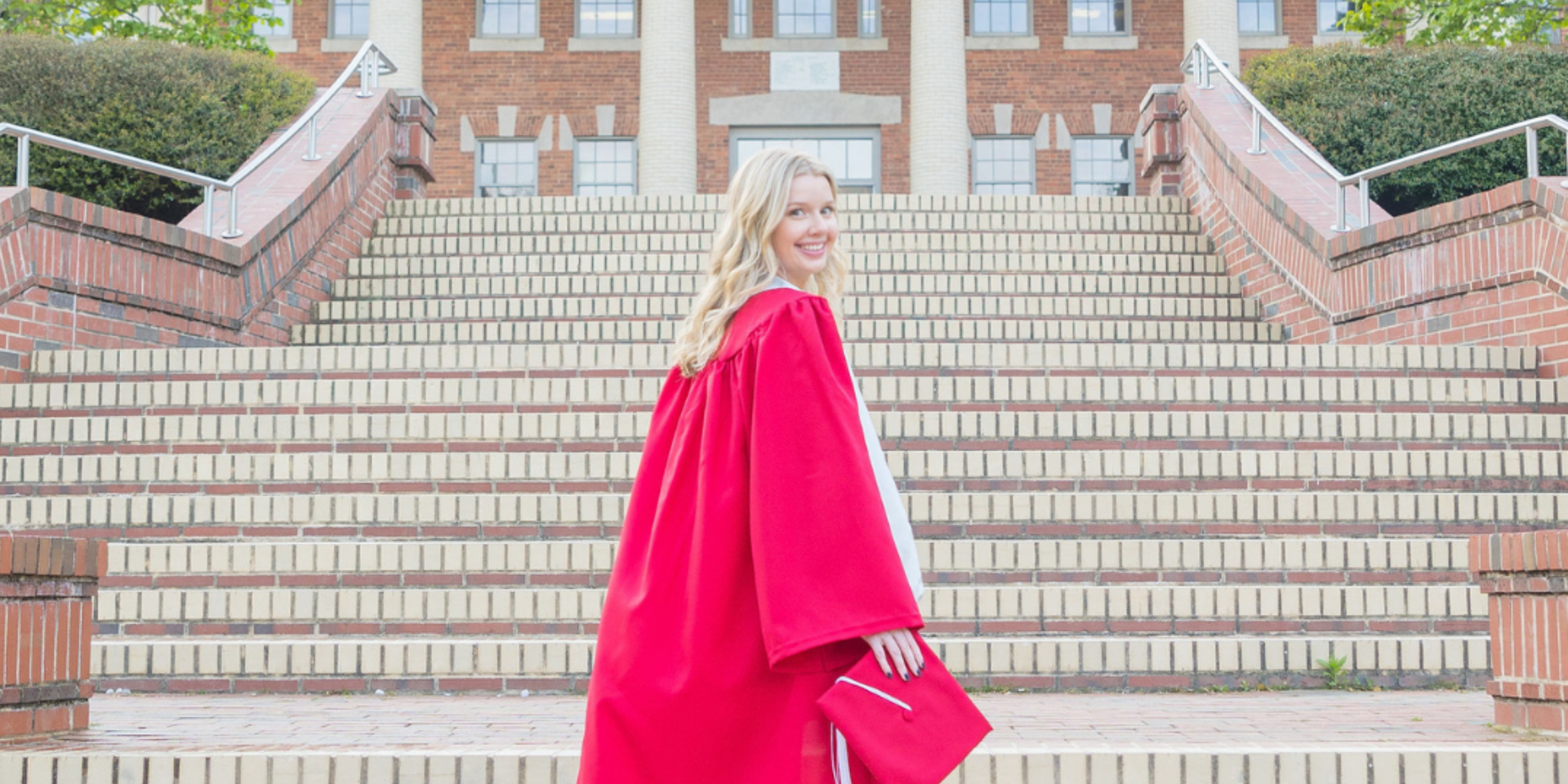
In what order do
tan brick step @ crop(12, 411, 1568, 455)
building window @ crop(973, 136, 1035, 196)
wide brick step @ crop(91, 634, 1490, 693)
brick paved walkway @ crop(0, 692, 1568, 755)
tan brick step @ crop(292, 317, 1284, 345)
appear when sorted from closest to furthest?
brick paved walkway @ crop(0, 692, 1568, 755)
wide brick step @ crop(91, 634, 1490, 693)
tan brick step @ crop(12, 411, 1568, 455)
tan brick step @ crop(292, 317, 1284, 345)
building window @ crop(973, 136, 1035, 196)

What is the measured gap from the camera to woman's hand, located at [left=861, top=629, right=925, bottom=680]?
7.78ft

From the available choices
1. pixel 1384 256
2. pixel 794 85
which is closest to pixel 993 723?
pixel 1384 256

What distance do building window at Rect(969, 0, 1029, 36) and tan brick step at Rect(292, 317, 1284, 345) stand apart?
47.0ft

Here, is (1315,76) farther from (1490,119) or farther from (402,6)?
(402,6)

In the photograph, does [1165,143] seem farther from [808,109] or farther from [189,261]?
[808,109]

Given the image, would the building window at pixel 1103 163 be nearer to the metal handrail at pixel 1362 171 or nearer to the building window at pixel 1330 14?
the building window at pixel 1330 14

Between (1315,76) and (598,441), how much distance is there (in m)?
10.4

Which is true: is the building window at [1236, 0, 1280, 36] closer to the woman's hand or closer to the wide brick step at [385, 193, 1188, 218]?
the wide brick step at [385, 193, 1188, 218]

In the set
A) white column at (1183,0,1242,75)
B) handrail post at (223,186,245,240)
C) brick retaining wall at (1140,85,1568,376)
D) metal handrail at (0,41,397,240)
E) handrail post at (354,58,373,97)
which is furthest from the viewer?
white column at (1183,0,1242,75)

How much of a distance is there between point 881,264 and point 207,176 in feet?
16.4

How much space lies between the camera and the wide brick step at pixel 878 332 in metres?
9.14

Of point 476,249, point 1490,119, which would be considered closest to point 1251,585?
point 476,249

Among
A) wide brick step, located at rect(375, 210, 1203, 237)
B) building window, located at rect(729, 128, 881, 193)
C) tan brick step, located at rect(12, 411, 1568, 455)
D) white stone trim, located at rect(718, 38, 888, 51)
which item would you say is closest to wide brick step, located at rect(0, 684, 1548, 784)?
tan brick step, located at rect(12, 411, 1568, 455)

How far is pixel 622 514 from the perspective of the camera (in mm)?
6551
